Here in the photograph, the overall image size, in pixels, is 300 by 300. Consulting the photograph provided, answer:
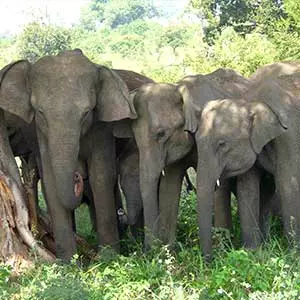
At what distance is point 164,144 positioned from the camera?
5730 millimetres

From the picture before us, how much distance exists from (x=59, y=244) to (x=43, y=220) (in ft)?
1.82

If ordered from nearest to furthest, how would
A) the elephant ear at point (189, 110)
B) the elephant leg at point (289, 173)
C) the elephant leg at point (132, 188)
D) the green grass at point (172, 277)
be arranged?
1. the green grass at point (172, 277)
2. the elephant ear at point (189, 110)
3. the elephant leg at point (289, 173)
4. the elephant leg at point (132, 188)

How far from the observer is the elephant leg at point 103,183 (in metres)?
5.98

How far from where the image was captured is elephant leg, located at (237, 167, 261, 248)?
5.72 meters

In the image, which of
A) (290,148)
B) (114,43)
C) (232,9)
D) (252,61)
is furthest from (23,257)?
(114,43)

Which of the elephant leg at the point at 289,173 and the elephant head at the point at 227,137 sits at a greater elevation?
the elephant head at the point at 227,137

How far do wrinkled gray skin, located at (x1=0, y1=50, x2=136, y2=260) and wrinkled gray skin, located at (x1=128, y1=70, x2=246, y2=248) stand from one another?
18 cm

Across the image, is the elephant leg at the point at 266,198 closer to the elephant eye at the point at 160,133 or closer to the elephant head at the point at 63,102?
the elephant eye at the point at 160,133

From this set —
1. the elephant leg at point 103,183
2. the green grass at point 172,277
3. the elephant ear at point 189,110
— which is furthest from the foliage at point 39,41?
the green grass at point 172,277

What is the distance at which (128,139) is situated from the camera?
6492 mm

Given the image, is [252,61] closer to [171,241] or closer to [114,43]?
[171,241]

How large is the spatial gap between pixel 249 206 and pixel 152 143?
34.2 inches

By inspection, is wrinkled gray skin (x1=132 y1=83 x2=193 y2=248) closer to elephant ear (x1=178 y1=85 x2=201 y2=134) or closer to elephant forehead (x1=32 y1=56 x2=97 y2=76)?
elephant ear (x1=178 y1=85 x2=201 y2=134)

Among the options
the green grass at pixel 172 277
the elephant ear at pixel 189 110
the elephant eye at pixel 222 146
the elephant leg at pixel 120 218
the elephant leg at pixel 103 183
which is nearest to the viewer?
the green grass at pixel 172 277
